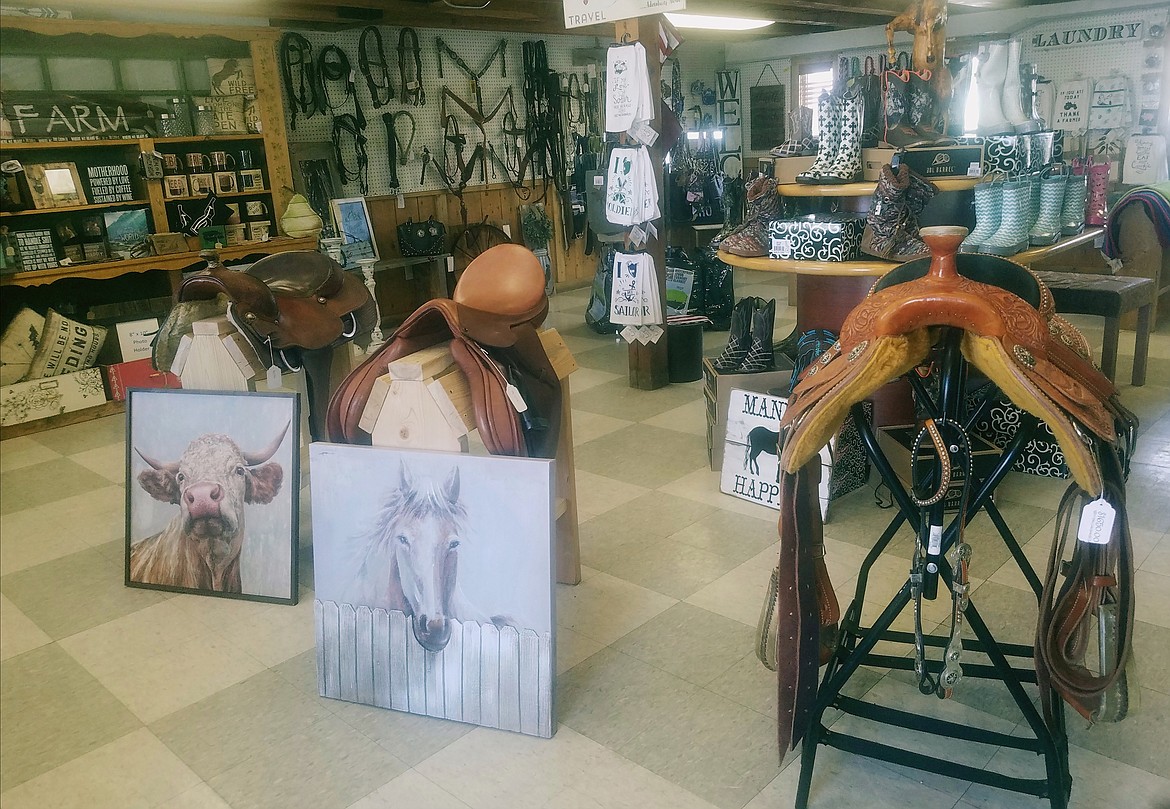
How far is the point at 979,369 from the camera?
1.58m

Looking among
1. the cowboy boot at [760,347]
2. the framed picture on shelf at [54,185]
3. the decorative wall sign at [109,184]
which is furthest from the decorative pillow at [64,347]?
the cowboy boot at [760,347]

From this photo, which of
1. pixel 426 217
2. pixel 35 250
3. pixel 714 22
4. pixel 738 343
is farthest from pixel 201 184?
pixel 714 22

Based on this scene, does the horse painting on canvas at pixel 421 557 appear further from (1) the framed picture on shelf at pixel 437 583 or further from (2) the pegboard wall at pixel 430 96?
(2) the pegboard wall at pixel 430 96

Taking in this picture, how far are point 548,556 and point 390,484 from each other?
1.52ft

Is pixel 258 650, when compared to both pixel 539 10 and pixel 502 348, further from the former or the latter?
pixel 539 10

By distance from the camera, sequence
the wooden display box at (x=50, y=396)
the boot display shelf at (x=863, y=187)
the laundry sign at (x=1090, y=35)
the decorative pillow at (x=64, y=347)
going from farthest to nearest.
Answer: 1. the laundry sign at (x=1090, y=35)
2. the decorative pillow at (x=64, y=347)
3. the wooden display box at (x=50, y=396)
4. the boot display shelf at (x=863, y=187)

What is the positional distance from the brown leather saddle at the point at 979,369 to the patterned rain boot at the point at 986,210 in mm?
1688

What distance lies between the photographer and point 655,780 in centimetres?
195

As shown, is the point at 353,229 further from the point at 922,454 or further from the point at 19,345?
the point at 922,454

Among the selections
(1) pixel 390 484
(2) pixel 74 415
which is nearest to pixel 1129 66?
(1) pixel 390 484

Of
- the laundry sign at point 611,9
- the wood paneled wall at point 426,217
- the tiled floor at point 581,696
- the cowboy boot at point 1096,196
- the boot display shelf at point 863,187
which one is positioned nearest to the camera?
the tiled floor at point 581,696

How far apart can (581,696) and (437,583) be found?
1.65 ft

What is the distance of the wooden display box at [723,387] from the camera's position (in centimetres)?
354

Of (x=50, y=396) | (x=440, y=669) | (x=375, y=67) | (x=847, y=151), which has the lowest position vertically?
(x=440, y=669)
